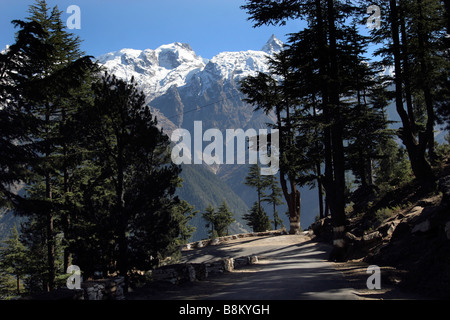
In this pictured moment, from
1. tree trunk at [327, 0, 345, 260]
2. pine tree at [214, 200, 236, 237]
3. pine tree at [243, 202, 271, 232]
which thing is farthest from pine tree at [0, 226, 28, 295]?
pine tree at [243, 202, 271, 232]

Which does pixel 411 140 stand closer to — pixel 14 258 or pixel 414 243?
pixel 414 243

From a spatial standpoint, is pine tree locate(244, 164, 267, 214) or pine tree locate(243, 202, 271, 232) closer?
pine tree locate(244, 164, 267, 214)

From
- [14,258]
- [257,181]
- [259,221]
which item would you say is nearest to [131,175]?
[14,258]

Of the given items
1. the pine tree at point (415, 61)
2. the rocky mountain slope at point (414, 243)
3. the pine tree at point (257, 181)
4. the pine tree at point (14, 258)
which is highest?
the pine tree at point (415, 61)

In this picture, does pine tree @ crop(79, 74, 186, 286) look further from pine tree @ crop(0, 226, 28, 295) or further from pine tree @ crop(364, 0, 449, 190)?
pine tree @ crop(0, 226, 28, 295)

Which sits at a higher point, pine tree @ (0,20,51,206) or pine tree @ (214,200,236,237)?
pine tree @ (0,20,51,206)

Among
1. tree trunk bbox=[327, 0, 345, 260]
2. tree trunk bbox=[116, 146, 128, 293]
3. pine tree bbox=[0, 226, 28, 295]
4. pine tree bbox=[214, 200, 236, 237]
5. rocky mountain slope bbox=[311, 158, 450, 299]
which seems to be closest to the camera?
rocky mountain slope bbox=[311, 158, 450, 299]

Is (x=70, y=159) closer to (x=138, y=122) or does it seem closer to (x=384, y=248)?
(x=138, y=122)

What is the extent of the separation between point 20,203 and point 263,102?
20.2 m

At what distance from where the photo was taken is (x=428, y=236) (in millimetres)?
8516

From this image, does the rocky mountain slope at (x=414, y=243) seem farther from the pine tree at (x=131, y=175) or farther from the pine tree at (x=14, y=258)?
the pine tree at (x=14, y=258)

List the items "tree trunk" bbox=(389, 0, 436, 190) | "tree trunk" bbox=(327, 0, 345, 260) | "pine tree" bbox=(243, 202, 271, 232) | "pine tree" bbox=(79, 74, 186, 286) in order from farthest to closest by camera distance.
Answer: "pine tree" bbox=(243, 202, 271, 232) → "tree trunk" bbox=(389, 0, 436, 190) → "tree trunk" bbox=(327, 0, 345, 260) → "pine tree" bbox=(79, 74, 186, 286)

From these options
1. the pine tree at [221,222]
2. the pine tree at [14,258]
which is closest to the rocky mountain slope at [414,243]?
the pine tree at [14,258]
